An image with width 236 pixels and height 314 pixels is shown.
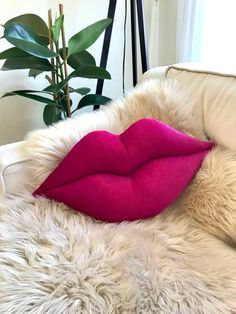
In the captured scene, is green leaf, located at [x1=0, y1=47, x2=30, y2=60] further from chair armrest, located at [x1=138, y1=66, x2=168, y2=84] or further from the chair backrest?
the chair backrest

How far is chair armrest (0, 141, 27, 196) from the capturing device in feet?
3.37

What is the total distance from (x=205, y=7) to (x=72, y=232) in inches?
54.2

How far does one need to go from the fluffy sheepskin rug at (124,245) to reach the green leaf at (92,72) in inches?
10.4

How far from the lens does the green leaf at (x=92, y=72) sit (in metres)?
1.43

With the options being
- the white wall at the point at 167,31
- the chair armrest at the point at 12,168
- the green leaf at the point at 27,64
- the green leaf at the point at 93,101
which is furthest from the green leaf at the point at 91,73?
the white wall at the point at 167,31

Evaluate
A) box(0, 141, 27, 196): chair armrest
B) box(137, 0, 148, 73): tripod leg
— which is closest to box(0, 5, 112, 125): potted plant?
box(137, 0, 148, 73): tripod leg

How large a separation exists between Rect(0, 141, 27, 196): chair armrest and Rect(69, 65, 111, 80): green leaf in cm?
51

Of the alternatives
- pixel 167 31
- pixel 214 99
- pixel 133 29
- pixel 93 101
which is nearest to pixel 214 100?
pixel 214 99

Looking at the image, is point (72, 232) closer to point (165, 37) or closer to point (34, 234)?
point (34, 234)

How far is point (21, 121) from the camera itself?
196cm

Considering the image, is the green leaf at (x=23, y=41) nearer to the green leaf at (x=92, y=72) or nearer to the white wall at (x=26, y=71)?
the green leaf at (x=92, y=72)

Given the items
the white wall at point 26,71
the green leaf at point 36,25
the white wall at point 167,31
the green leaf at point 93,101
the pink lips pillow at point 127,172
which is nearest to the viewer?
the pink lips pillow at point 127,172

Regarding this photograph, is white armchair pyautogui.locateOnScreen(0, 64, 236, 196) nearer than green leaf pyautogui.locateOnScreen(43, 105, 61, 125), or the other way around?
white armchair pyautogui.locateOnScreen(0, 64, 236, 196)

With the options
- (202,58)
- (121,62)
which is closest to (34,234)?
(202,58)
